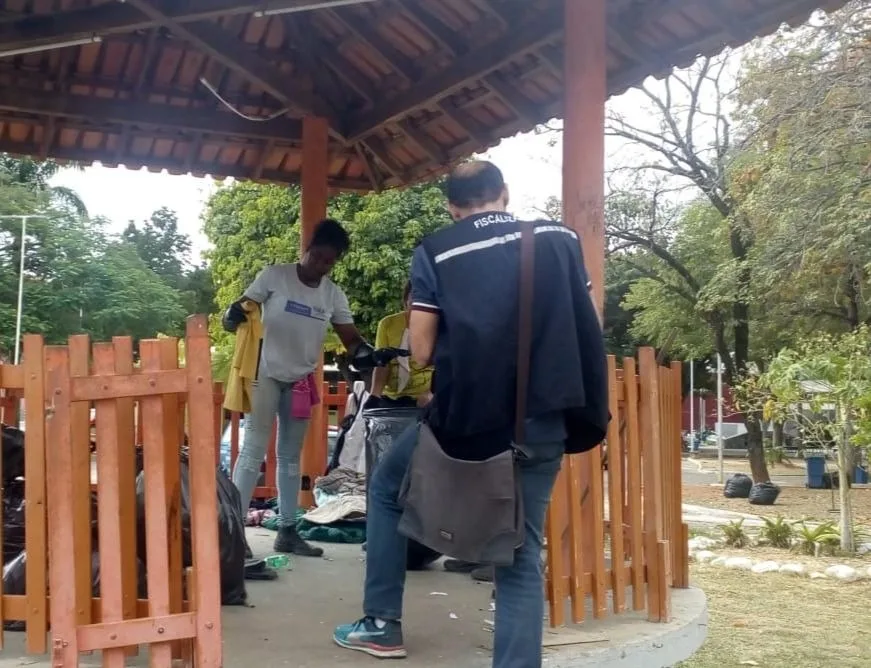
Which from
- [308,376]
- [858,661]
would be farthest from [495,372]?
[858,661]

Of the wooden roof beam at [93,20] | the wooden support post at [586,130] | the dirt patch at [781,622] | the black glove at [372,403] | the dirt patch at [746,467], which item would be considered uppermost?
the wooden roof beam at [93,20]

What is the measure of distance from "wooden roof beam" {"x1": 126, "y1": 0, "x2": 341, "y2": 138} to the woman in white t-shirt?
187cm

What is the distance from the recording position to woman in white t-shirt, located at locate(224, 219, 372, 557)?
5188mm

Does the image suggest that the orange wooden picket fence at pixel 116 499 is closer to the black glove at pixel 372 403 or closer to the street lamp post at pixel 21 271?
the black glove at pixel 372 403

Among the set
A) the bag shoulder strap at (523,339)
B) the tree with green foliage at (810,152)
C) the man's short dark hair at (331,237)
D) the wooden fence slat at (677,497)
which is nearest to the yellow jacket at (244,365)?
the man's short dark hair at (331,237)

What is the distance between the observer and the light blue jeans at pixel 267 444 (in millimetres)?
Answer: 5133

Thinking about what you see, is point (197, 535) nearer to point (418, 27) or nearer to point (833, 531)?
point (418, 27)

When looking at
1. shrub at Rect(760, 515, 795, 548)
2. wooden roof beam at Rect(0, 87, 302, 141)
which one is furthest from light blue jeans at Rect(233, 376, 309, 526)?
shrub at Rect(760, 515, 795, 548)

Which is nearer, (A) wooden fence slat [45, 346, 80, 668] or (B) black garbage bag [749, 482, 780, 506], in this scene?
(A) wooden fence slat [45, 346, 80, 668]

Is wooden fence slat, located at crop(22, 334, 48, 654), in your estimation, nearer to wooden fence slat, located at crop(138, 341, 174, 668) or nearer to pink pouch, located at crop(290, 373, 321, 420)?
wooden fence slat, located at crop(138, 341, 174, 668)

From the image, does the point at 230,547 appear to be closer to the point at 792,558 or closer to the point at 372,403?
the point at 372,403

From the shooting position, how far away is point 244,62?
6.85m

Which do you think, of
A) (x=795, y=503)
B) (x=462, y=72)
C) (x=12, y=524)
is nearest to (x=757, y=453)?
(x=795, y=503)

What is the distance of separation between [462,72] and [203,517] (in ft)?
13.9
